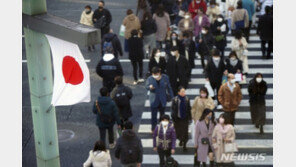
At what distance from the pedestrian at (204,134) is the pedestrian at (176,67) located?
12.2ft

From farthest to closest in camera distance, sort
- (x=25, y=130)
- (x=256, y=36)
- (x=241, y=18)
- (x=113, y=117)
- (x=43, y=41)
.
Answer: (x=256, y=36) < (x=241, y=18) < (x=25, y=130) < (x=113, y=117) < (x=43, y=41)

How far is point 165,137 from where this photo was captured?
11.7 meters

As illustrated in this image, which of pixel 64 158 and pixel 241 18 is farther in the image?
pixel 241 18

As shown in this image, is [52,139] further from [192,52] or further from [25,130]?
[192,52]

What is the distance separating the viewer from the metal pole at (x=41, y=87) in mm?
7008

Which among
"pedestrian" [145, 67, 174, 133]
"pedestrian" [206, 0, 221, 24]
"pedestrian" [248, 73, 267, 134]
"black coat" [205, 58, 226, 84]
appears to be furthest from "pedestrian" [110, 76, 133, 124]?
"pedestrian" [206, 0, 221, 24]

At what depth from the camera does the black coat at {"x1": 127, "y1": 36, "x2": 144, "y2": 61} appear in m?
16.9

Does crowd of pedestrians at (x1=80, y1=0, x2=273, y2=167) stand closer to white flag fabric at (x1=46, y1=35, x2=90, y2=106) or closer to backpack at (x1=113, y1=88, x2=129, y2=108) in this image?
backpack at (x1=113, y1=88, x2=129, y2=108)

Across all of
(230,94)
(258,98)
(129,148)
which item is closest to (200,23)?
(258,98)

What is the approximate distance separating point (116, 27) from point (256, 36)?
5.32m

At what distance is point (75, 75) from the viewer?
7.13 metres

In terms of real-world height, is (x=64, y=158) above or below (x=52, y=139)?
below

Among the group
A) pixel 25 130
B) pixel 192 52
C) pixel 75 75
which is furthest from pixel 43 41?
pixel 192 52

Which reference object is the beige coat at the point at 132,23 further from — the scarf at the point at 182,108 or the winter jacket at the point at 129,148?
the winter jacket at the point at 129,148
